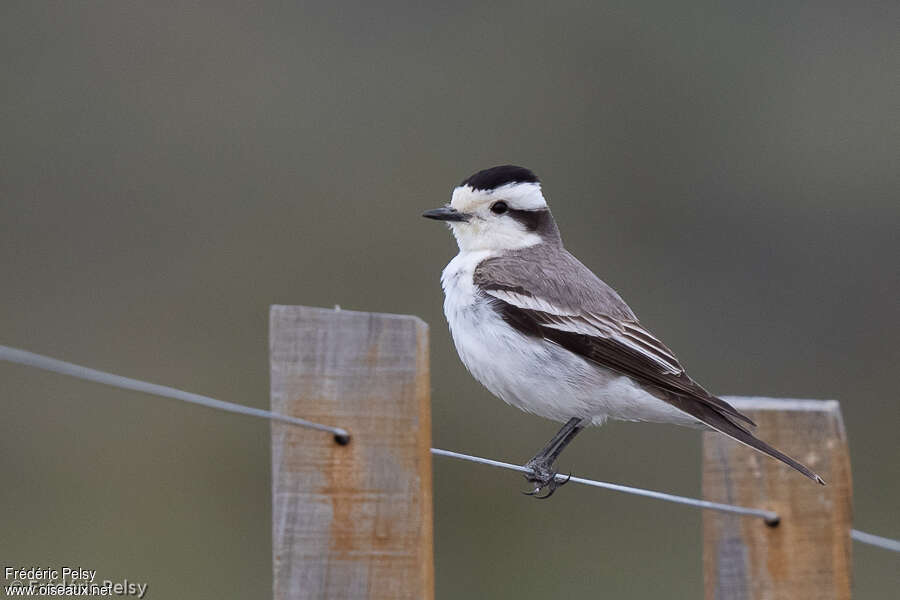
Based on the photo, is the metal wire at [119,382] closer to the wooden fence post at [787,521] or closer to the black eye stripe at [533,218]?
the wooden fence post at [787,521]

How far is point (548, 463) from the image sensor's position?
6.49 meters

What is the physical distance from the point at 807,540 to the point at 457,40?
15.2 meters

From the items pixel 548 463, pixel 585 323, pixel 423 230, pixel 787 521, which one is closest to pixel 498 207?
pixel 585 323

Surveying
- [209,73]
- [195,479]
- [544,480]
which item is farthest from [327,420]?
[209,73]

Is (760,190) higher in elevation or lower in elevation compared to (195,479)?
higher

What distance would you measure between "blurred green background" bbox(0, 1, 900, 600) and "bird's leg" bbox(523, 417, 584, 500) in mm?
4895

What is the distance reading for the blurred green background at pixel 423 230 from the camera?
12039 millimetres

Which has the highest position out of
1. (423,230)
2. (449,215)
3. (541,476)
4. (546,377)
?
(423,230)

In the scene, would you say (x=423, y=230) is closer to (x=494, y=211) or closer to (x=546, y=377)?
(x=494, y=211)

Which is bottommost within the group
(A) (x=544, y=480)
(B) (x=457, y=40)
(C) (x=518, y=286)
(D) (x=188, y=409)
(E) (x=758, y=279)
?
(A) (x=544, y=480)

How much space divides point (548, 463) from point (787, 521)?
4.57 ft

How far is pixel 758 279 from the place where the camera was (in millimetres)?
15891

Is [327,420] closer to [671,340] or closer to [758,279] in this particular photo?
[671,340]

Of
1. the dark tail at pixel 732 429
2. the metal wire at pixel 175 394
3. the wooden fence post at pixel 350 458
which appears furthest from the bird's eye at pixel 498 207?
the wooden fence post at pixel 350 458
